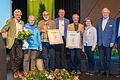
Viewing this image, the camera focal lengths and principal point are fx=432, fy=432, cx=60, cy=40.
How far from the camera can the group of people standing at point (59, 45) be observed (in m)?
11.2

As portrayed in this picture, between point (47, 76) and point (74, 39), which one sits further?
point (74, 39)

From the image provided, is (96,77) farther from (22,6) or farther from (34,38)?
(22,6)

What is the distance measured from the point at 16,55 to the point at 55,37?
47.0 inches

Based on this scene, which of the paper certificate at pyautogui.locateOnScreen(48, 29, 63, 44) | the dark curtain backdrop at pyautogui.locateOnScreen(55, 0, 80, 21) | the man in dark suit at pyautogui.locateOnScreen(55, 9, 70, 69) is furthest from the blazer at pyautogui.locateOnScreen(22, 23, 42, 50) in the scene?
the dark curtain backdrop at pyautogui.locateOnScreen(55, 0, 80, 21)

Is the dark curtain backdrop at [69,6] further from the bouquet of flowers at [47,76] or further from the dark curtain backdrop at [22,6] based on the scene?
the bouquet of flowers at [47,76]

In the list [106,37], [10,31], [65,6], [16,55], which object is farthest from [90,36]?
[65,6]

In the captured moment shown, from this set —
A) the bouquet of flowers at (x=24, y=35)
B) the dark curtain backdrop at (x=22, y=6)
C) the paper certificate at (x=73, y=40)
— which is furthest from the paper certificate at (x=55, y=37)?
the dark curtain backdrop at (x=22, y=6)

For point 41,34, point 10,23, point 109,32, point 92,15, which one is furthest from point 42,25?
point 92,15

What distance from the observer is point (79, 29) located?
1181 centimetres

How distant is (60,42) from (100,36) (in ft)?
3.66

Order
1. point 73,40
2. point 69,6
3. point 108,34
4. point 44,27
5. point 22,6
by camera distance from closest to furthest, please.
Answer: point 108,34, point 44,27, point 73,40, point 69,6, point 22,6

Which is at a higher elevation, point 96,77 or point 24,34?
point 24,34

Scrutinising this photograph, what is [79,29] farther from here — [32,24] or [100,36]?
[32,24]

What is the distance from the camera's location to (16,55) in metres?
11.4
